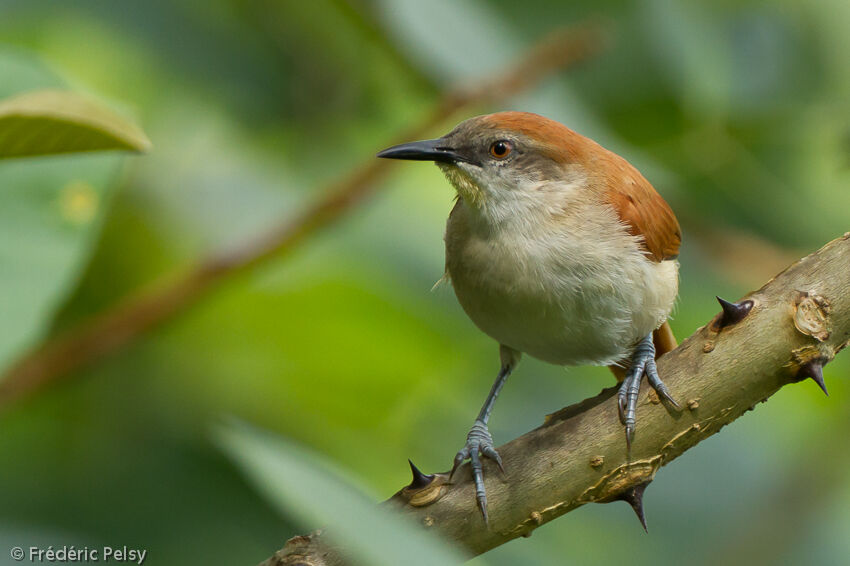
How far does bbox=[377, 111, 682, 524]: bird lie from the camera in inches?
123

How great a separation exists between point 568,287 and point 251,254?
103cm

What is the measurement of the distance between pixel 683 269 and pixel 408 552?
2.65m

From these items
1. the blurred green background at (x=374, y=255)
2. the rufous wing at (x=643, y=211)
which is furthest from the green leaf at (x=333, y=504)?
the rufous wing at (x=643, y=211)

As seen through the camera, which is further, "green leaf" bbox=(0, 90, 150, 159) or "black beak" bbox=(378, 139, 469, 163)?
"black beak" bbox=(378, 139, 469, 163)

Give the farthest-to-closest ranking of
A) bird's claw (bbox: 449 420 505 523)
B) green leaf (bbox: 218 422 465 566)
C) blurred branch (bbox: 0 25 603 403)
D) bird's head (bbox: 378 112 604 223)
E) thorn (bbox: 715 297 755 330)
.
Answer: bird's head (bbox: 378 112 604 223)
blurred branch (bbox: 0 25 603 403)
bird's claw (bbox: 449 420 505 523)
thorn (bbox: 715 297 755 330)
green leaf (bbox: 218 422 465 566)

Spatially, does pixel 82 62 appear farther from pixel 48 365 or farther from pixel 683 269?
pixel 683 269

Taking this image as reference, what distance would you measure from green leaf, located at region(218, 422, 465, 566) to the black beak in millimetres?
1537

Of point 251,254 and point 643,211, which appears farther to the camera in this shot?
point 643,211

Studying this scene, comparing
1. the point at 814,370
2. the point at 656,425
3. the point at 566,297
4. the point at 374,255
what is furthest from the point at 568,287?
the point at 814,370

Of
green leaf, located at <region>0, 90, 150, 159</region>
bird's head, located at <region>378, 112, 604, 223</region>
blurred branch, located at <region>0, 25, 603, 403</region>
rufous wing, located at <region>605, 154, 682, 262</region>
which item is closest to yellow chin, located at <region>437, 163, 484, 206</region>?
bird's head, located at <region>378, 112, 604, 223</region>

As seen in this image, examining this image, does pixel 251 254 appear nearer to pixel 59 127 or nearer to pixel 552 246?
pixel 552 246

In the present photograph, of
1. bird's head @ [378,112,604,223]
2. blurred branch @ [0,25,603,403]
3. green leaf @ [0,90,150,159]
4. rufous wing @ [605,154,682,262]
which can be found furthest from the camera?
bird's head @ [378,112,604,223]

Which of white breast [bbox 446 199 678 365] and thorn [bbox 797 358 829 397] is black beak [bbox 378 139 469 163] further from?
thorn [bbox 797 358 829 397]

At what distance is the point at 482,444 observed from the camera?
2885mm
